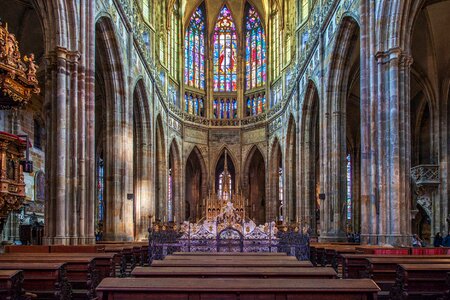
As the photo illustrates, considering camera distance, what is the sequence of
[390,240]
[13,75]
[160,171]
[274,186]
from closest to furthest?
[13,75]
[390,240]
[160,171]
[274,186]

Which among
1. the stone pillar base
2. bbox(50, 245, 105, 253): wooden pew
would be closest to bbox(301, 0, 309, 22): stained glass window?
the stone pillar base

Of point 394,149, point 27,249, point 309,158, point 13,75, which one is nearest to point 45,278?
point 13,75

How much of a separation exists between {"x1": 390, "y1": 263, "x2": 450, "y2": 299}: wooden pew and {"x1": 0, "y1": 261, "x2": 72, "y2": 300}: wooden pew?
5.81m

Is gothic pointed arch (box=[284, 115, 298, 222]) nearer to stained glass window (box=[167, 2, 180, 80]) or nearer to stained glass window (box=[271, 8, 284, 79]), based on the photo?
stained glass window (box=[271, 8, 284, 79])

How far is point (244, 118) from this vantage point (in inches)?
1967

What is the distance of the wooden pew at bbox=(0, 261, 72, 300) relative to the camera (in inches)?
350

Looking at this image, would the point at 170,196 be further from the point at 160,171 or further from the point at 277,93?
the point at 277,93

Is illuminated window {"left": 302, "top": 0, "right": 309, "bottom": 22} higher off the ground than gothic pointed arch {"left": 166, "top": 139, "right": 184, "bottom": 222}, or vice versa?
illuminated window {"left": 302, "top": 0, "right": 309, "bottom": 22}

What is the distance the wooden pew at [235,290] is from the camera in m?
6.12

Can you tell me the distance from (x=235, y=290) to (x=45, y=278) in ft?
14.5

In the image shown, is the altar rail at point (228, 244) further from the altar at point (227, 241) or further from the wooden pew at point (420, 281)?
the wooden pew at point (420, 281)

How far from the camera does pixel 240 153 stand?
49.6m

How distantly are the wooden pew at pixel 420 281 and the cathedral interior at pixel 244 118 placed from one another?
746cm

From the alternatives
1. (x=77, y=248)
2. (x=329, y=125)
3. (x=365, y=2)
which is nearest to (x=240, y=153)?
(x=329, y=125)
